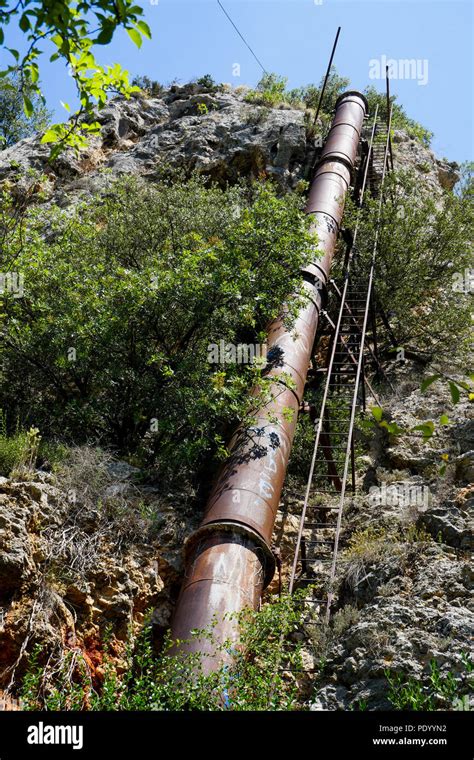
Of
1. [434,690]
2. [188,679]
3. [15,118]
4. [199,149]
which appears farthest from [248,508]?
[15,118]

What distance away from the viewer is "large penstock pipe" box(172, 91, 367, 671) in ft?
21.2

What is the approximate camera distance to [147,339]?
9.38 metres

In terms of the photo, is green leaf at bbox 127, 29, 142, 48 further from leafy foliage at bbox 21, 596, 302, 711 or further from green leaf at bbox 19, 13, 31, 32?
leafy foliage at bbox 21, 596, 302, 711

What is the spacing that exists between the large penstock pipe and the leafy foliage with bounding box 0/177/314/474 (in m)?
0.39

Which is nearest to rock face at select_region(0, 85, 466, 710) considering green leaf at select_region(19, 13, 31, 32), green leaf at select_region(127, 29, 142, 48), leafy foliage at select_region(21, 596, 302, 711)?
leafy foliage at select_region(21, 596, 302, 711)

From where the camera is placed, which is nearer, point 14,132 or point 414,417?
point 414,417

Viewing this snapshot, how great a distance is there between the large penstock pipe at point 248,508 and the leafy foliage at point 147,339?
0.39m

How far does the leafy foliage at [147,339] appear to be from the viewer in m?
8.80

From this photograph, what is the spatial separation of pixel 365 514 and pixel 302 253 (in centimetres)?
401

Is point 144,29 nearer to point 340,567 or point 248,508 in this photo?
point 248,508

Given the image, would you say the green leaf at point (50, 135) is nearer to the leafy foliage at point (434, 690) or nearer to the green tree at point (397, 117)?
the leafy foliage at point (434, 690)
